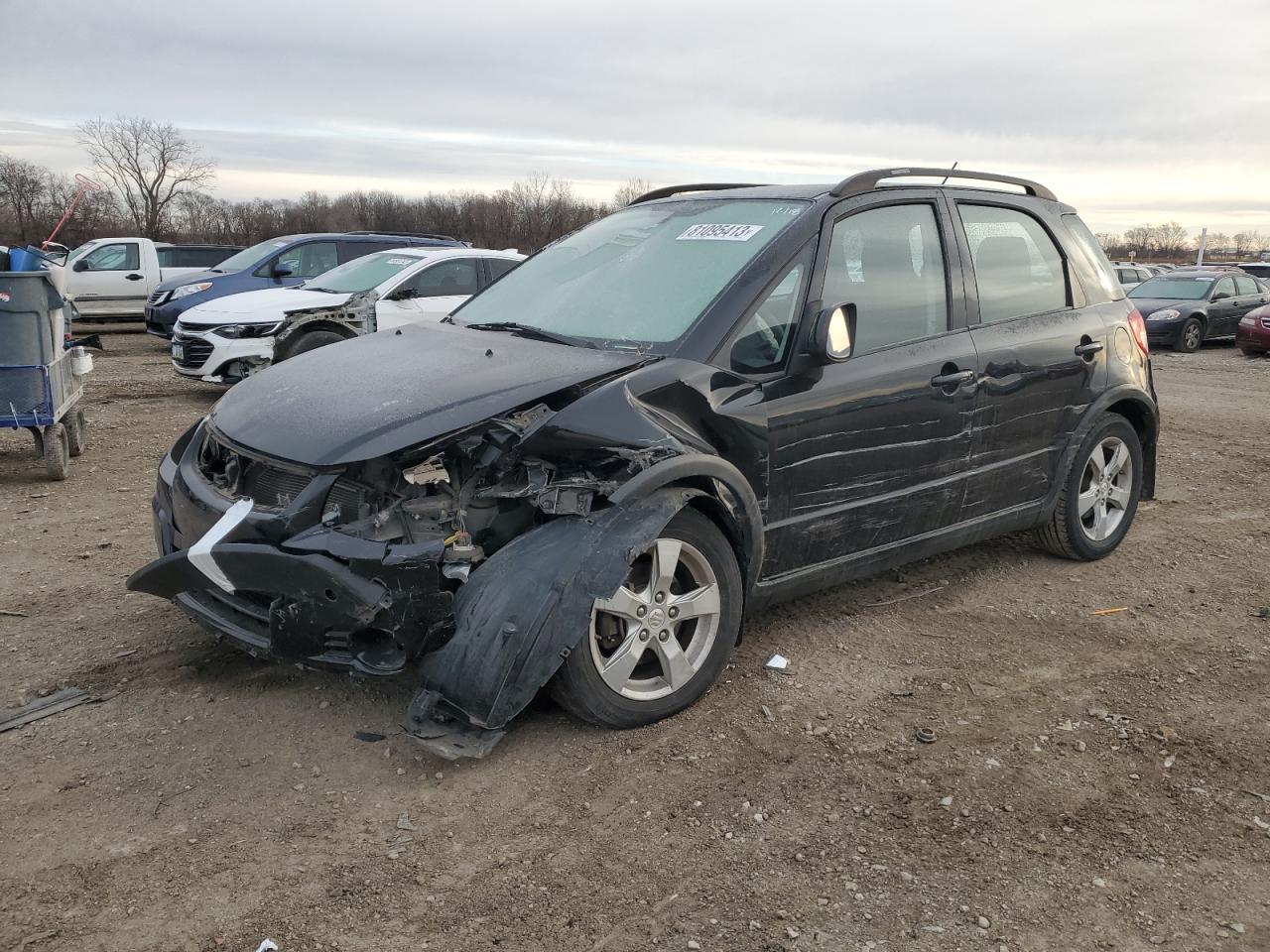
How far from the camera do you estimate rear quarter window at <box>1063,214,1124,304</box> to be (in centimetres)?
512

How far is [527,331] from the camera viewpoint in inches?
164

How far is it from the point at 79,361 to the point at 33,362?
1.11 metres

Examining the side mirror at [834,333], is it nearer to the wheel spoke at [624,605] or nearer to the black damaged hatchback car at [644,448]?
the black damaged hatchback car at [644,448]

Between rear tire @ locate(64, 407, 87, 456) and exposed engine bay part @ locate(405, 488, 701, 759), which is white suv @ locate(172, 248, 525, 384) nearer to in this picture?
rear tire @ locate(64, 407, 87, 456)

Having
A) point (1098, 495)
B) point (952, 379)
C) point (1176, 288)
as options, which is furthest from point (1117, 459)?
point (1176, 288)

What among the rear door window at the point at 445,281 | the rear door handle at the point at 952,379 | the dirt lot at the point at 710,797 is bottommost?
the dirt lot at the point at 710,797

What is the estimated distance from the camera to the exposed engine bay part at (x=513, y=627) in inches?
120

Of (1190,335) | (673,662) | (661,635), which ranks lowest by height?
(673,662)

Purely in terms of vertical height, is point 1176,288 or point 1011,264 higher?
point 1011,264

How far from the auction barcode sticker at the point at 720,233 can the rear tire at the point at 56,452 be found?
514cm

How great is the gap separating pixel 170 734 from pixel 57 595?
71.6 inches

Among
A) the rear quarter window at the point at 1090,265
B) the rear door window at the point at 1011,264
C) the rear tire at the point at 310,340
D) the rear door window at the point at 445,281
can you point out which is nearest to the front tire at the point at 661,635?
the rear door window at the point at 1011,264

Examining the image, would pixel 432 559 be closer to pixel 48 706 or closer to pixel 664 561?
pixel 664 561

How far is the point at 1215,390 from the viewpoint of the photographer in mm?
13148
